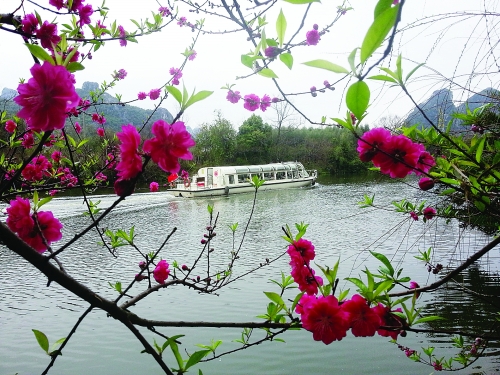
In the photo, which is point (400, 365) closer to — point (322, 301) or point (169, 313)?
point (169, 313)

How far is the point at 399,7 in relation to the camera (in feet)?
1.15

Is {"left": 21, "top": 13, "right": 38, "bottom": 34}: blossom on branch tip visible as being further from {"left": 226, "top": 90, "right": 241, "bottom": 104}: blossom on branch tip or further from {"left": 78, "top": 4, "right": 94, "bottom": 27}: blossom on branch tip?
{"left": 226, "top": 90, "right": 241, "bottom": 104}: blossom on branch tip

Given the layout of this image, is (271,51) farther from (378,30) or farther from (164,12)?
(164,12)

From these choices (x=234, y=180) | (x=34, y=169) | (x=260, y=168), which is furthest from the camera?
(x=260, y=168)

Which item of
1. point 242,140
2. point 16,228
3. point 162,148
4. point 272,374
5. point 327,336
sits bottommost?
point 272,374

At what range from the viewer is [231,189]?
17.8 metres

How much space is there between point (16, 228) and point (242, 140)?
1235 inches

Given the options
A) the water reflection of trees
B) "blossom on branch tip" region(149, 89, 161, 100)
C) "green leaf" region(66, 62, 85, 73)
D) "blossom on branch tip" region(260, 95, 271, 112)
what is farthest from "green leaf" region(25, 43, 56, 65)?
the water reflection of trees

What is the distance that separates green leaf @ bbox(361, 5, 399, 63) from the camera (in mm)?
400

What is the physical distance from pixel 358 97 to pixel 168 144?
302mm

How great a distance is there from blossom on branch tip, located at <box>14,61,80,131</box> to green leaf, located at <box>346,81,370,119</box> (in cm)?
40

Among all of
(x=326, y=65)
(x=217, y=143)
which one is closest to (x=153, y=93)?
(x=326, y=65)

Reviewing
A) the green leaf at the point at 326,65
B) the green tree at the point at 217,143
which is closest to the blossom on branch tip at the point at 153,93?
the green leaf at the point at 326,65

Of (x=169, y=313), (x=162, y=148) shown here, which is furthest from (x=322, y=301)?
(x=169, y=313)
